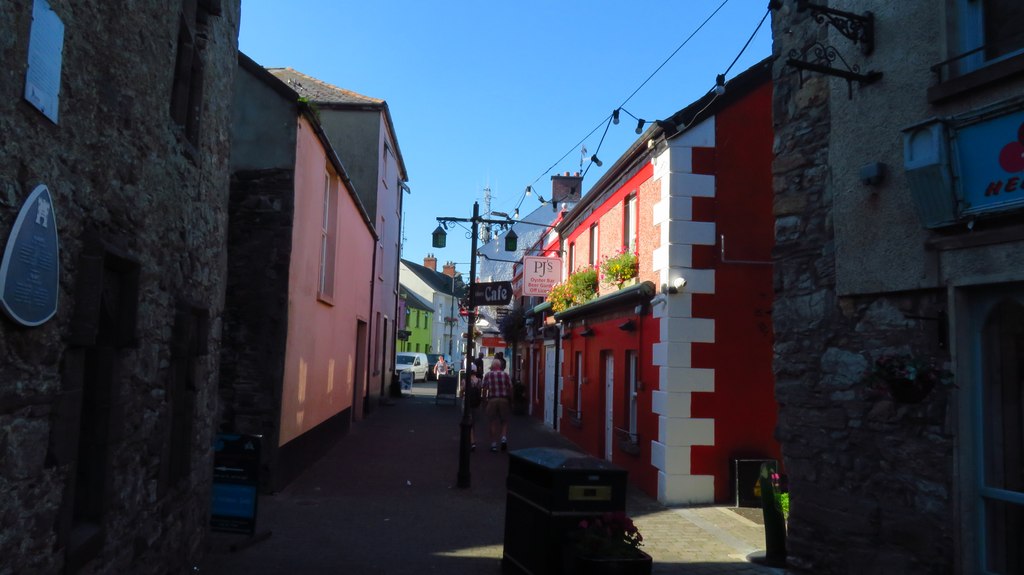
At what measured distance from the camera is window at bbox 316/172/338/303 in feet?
43.1

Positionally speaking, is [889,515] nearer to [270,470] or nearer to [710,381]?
[710,381]

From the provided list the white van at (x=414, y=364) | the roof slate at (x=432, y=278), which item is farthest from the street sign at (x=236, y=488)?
the roof slate at (x=432, y=278)

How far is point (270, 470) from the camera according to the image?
10.1 metres

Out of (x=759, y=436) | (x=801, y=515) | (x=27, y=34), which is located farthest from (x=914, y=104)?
(x=759, y=436)

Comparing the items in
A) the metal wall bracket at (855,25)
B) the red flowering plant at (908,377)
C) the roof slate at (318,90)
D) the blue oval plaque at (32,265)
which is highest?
the roof slate at (318,90)

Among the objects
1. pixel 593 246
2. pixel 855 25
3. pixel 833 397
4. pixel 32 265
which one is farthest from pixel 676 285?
pixel 32 265

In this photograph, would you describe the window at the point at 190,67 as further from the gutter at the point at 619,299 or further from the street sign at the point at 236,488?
the gutter at the point at 619,299

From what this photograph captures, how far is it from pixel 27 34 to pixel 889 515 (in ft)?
19.0

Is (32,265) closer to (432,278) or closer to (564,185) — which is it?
(564,185)

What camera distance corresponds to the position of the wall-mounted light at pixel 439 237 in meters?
16.1

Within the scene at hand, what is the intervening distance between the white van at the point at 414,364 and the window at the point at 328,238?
26.2m

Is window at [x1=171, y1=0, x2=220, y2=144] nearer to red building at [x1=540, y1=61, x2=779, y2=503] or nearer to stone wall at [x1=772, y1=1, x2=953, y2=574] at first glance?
stone wall at [x1=772, y1=1, x2=953, y2=574]

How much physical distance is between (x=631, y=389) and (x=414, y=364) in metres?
32.0

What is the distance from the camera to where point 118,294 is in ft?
15.4
